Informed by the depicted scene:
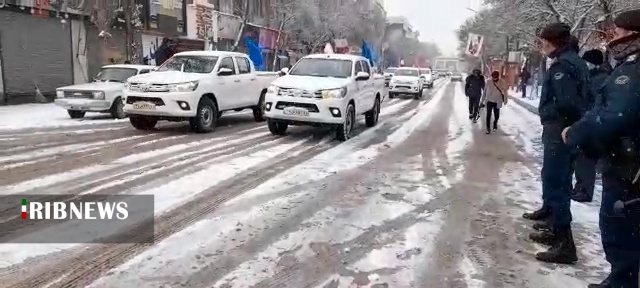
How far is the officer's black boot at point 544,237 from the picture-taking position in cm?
466

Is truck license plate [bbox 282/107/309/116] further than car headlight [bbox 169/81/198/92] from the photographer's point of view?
No

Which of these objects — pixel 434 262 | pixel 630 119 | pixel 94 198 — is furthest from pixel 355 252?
pixel 94 198

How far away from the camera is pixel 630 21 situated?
2.88m

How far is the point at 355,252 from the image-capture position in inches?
173

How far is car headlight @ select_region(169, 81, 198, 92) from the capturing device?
10898 mm

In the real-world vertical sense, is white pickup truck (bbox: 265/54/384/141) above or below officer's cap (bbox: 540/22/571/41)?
below

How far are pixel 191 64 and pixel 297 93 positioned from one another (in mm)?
3060

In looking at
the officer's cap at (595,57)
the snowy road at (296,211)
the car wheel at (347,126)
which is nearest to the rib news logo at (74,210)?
the snowy road at (296,211)

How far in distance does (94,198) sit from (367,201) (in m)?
2.98

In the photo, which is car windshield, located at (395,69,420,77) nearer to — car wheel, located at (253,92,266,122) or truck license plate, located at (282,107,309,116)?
car wheel, located at (253,92,266,122)

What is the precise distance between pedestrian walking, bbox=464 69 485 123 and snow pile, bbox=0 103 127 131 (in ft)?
32.1

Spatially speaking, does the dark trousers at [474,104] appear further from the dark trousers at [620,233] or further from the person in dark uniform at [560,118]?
the dark trousers at [620,233]

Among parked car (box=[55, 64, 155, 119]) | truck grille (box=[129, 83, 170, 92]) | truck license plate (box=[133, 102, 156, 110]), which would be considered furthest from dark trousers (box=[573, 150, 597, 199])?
parked car (box=[55, 64, 155, 119])

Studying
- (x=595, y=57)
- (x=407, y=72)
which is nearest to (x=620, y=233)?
(x=595, y=57)
